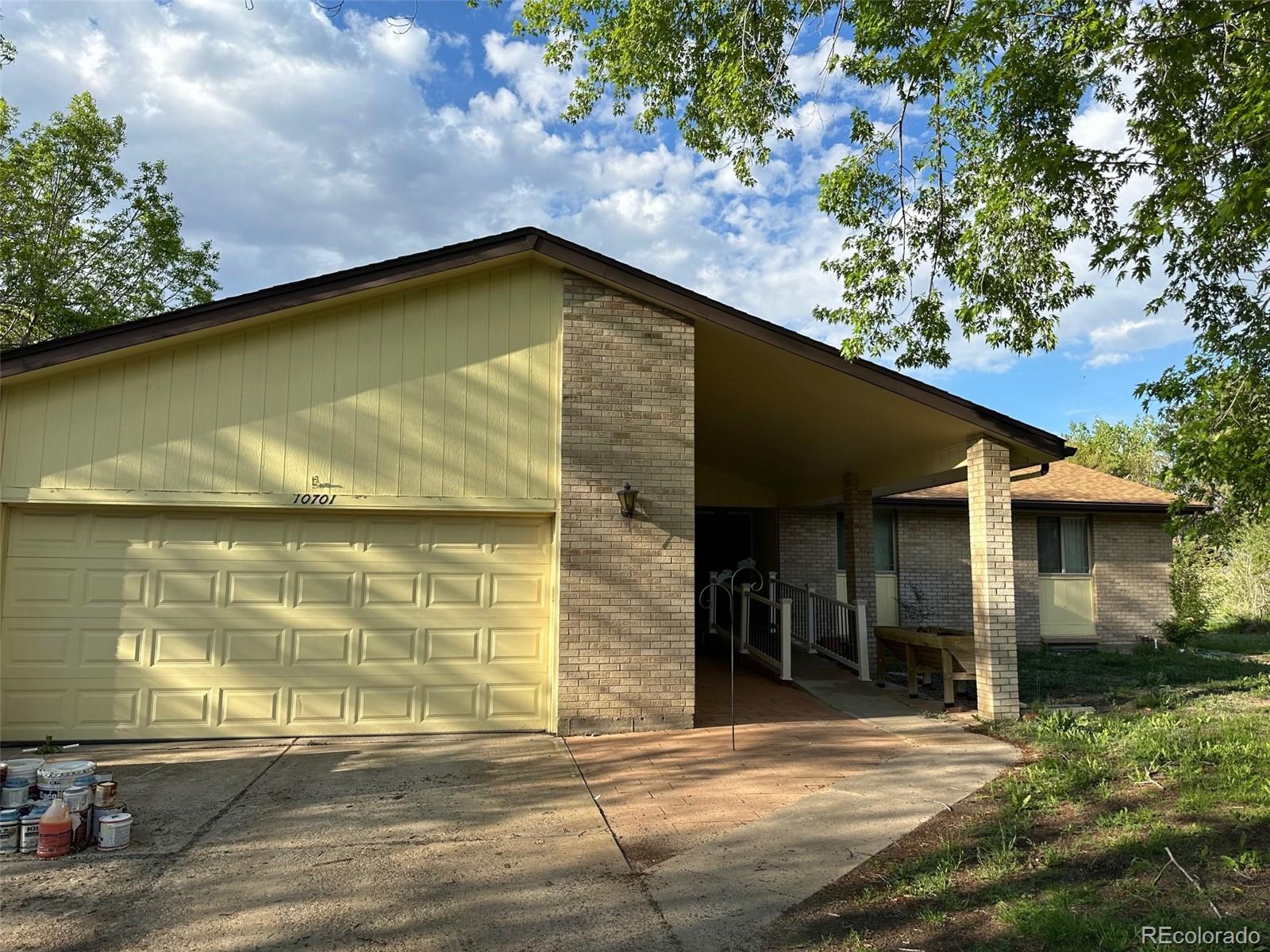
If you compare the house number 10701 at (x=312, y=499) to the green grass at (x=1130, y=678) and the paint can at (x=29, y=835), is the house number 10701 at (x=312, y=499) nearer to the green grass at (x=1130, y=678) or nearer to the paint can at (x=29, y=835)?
the paint can at (x=29, y=835)

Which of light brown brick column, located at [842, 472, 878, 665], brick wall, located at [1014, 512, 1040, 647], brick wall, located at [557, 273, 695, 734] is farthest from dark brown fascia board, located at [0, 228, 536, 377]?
brick wall, located at [1014, 512, 1040, 647]

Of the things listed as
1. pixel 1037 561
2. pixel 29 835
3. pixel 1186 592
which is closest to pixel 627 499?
pixel 29 835

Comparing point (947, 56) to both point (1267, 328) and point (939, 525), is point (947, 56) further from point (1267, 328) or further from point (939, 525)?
point (939, 525)

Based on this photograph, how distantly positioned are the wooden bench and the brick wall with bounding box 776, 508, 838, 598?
146 inches

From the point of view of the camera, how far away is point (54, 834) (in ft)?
16.1

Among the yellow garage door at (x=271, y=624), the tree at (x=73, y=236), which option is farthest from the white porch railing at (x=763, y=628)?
the tree at (x=73, y=236)

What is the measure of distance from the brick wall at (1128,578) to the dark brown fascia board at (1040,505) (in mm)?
520

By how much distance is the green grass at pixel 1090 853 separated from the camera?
378 centimetres

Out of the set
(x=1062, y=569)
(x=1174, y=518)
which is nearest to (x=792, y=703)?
(x=1174, y=518)

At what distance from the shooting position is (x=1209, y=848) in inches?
178

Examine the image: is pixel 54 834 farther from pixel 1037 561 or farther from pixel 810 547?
pixel 1037 561

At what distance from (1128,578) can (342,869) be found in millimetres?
16969

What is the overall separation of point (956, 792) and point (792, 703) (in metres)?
3.92

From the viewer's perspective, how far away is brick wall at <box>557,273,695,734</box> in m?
8.26
